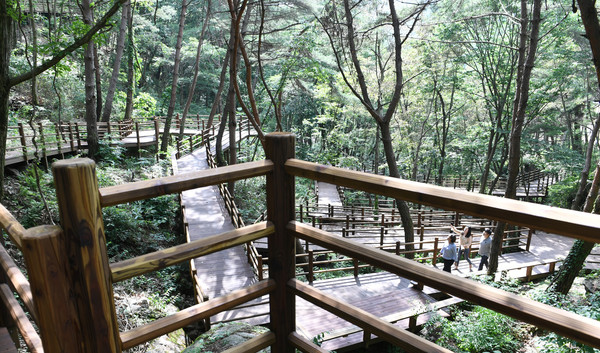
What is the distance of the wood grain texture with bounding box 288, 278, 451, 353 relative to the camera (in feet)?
4.50

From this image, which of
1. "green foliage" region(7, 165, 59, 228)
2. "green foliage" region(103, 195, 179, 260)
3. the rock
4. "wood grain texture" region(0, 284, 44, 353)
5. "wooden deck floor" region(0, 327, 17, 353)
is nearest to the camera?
"wood grain texture" region(0, 284, 44, 353)

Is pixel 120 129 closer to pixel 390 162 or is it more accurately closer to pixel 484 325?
pixel 390 162

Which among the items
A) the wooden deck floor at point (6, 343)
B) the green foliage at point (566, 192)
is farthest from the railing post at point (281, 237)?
the green foliage at point (566, 192)

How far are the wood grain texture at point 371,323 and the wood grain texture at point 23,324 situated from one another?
1275 millimetres

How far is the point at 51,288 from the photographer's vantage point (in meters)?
1.19

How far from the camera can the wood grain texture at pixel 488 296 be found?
96cm

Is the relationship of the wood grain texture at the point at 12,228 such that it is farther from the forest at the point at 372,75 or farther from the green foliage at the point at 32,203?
the green foliage at the point at 32,203

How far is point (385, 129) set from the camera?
27.5 feet

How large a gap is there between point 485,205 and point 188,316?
134cm

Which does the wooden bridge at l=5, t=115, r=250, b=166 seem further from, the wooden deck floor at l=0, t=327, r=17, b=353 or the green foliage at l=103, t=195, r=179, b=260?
the wooden deck floor at l=0, t=327, r=17, b=353

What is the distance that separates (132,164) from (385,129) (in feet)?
33.0

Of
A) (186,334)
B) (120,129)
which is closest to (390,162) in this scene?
(186,334)

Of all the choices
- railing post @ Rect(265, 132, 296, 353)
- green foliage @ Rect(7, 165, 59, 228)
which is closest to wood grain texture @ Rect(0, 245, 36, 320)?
railing post @ Rect(265, 132, 296, 353)

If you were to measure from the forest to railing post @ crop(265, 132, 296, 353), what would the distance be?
351cm
